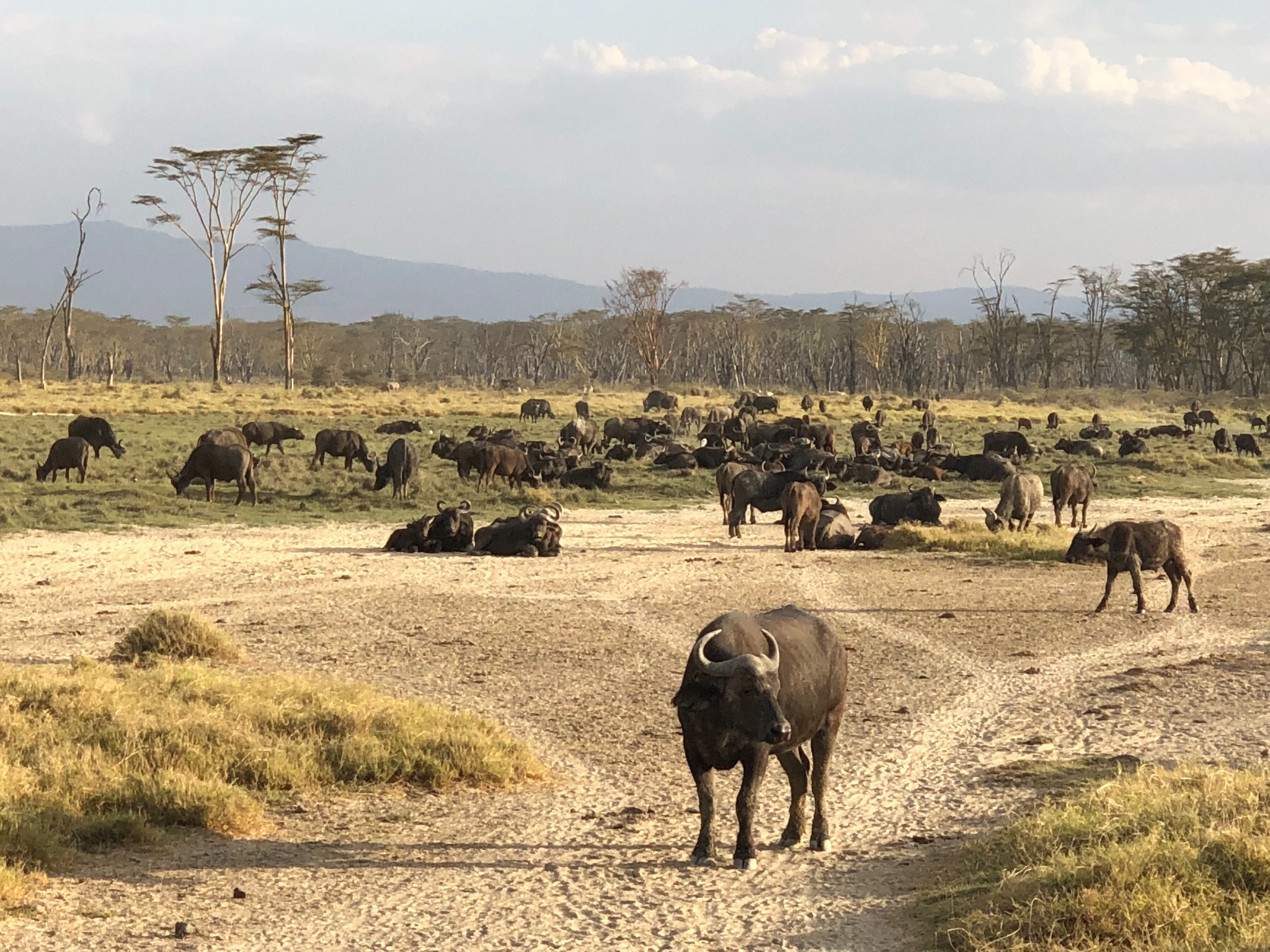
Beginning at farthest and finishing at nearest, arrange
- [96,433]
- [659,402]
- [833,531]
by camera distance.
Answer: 1. [659,402]
2. [96,433]
3. [833,531]

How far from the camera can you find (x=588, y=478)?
30.5 meters

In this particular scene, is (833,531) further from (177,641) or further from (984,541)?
(177,641)

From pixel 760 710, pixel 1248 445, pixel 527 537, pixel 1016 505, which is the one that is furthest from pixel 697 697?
pixel 1248 445

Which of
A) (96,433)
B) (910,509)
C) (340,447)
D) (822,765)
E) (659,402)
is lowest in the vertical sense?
(822,765)

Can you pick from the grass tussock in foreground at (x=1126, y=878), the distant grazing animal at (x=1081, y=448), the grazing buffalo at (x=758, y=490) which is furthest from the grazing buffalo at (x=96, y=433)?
the grass tussock in foreground at (x=1126, y=878)

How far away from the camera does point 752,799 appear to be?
7324 millimetres

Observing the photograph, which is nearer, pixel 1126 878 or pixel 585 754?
pixel 1126 878

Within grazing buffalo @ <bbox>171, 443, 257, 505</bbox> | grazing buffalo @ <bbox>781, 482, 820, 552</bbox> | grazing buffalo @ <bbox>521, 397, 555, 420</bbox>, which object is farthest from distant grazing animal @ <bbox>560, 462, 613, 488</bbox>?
grazing buffalo @ <bbox>521, 397, 555, 420</bbox>

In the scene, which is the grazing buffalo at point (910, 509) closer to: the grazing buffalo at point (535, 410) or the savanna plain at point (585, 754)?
the savanna plain at point (585, 754)

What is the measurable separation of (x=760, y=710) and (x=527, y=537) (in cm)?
1399

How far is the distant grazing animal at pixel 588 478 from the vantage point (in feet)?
100.0

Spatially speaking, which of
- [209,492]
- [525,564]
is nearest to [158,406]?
[209,492]

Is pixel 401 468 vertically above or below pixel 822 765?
above

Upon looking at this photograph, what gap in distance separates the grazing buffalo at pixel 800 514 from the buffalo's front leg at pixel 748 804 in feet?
47.5
